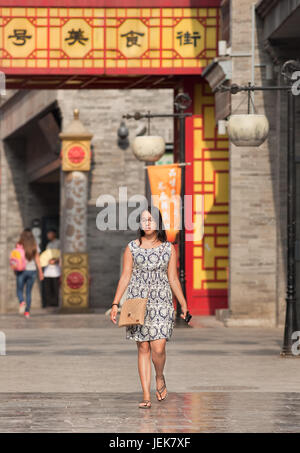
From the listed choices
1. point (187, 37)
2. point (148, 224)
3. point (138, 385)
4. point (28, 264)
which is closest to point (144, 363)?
point (148, 224)

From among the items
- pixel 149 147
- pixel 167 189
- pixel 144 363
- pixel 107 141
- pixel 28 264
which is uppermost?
pixel 107 141

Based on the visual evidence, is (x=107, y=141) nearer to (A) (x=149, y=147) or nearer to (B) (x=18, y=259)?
(B) (x=18, y=259)

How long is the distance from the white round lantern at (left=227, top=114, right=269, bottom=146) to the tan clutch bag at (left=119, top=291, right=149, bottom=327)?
813 cm

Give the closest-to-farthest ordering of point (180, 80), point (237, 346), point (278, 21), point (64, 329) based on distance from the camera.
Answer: point (237, 346) → point (278, 21) → point (64, 329) → point (180, 80)

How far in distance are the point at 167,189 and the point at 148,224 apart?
12425 millimetres

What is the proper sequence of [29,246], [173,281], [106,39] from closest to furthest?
1. [173,281]
2. [106,39]
3. [29,246]

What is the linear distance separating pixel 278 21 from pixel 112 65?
494 cm

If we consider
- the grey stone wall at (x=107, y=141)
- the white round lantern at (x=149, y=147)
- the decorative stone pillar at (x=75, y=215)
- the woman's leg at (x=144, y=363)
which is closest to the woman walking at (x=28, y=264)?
the decorative stone pillar at (x=75, y=215)

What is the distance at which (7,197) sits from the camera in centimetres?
4403

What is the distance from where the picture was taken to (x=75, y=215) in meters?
32.2

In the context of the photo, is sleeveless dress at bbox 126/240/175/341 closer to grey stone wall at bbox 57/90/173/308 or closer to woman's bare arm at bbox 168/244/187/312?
woman's bare arm at bbox 168/244/187/312

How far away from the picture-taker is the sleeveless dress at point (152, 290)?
11.5 metres

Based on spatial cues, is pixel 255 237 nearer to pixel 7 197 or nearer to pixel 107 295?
pixel 107 295
